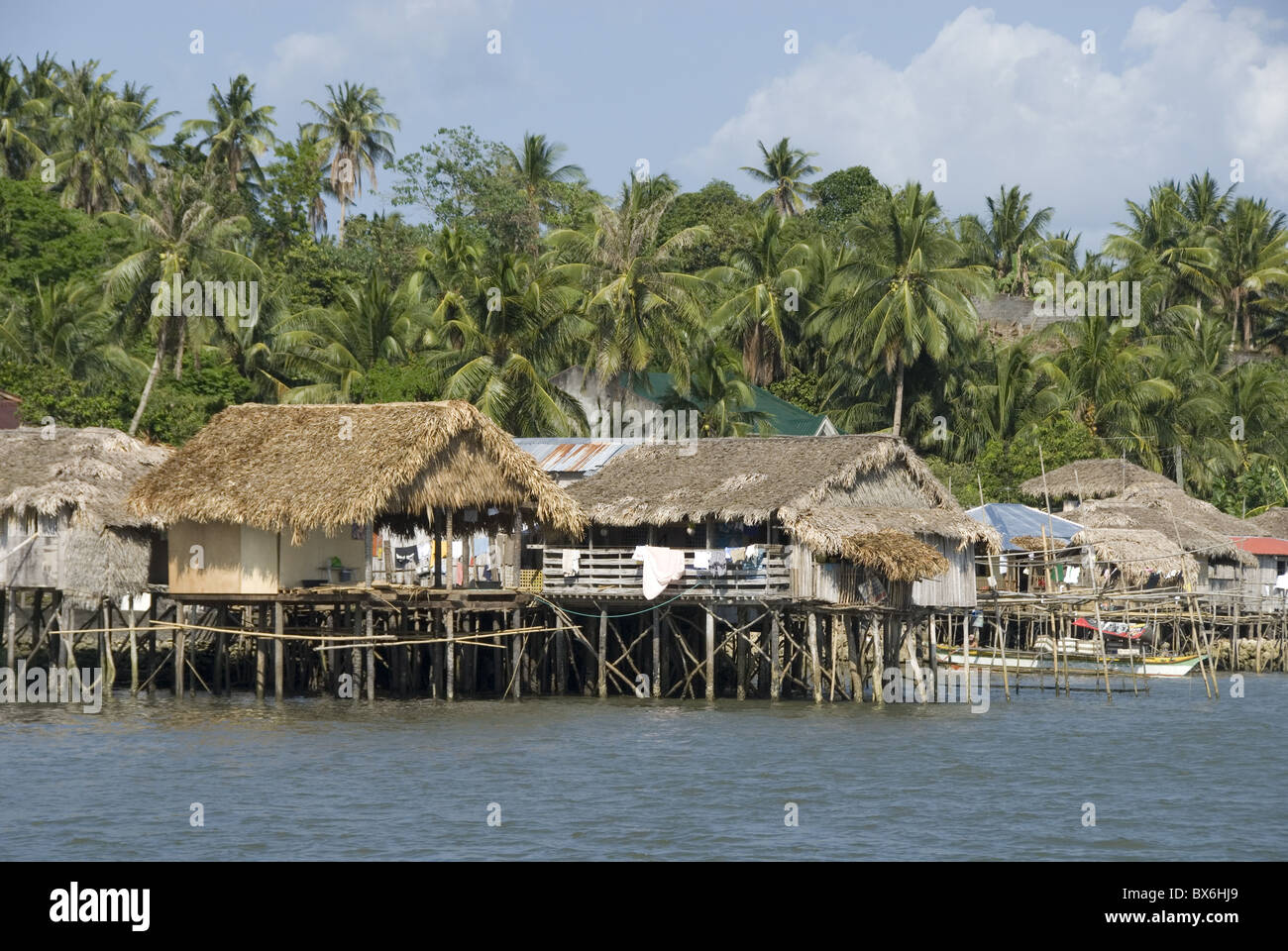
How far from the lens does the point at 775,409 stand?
57.8m

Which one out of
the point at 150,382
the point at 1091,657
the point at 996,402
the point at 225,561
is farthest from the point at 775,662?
the point at 996,402

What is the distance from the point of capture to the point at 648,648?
129ft

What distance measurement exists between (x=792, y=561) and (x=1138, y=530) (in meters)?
19.8

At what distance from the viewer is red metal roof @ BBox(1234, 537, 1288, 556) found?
56500 millimetres

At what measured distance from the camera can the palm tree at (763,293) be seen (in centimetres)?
6131

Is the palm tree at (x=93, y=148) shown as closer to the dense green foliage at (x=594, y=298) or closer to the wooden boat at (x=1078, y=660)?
the dense green foliage at (x=594, y=298)

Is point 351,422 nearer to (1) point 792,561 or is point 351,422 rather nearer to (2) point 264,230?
(1) point 792,561

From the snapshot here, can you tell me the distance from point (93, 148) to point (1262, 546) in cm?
4390

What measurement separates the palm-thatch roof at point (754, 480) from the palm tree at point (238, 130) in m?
35.5

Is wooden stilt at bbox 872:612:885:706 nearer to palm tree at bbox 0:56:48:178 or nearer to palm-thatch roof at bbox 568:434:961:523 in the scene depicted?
palm-thatch roof at bbox 568:434:961:523

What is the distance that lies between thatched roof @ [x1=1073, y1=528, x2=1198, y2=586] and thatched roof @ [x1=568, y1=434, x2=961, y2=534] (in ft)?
40.4

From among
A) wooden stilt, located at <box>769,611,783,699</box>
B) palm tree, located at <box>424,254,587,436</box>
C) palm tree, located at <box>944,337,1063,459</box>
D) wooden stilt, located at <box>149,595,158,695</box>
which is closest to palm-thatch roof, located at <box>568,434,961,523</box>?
wooden stilt, located at <box>769,611,783,699</box>

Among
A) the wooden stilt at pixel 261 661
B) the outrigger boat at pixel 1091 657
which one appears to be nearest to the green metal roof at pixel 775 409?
the outrigger boat at pixel 1091 657
